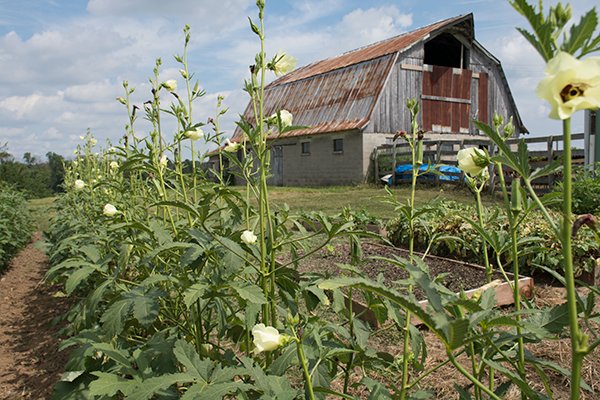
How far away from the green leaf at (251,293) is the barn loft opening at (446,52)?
17.0m

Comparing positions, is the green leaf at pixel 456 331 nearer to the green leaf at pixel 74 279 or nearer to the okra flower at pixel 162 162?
the green leaf at pixel 74 279

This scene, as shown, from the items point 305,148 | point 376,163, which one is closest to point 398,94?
point 376,163

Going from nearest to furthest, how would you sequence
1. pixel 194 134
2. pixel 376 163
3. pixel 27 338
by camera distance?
pixel 194 134
pixel 27 338
pixel 376 163

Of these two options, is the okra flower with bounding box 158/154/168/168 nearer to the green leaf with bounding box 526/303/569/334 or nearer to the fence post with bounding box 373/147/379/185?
the green leaf with bounding box 526/303/569/334

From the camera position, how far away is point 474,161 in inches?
43.4

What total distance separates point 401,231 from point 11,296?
14.3 feet

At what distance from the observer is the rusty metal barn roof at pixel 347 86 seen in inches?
618

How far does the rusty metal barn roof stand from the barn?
4 centimetres

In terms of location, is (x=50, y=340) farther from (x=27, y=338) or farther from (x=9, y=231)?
(x=9, y=231)

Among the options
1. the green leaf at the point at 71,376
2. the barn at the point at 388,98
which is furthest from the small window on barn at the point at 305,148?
the green leaf at the point at 71,376

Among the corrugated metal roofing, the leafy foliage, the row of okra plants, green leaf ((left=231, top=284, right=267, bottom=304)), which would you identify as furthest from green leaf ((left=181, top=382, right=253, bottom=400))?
the corrugated metal roofing

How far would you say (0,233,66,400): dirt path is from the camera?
279 cm

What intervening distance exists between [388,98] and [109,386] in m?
15.2

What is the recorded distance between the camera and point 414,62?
1611 cm
